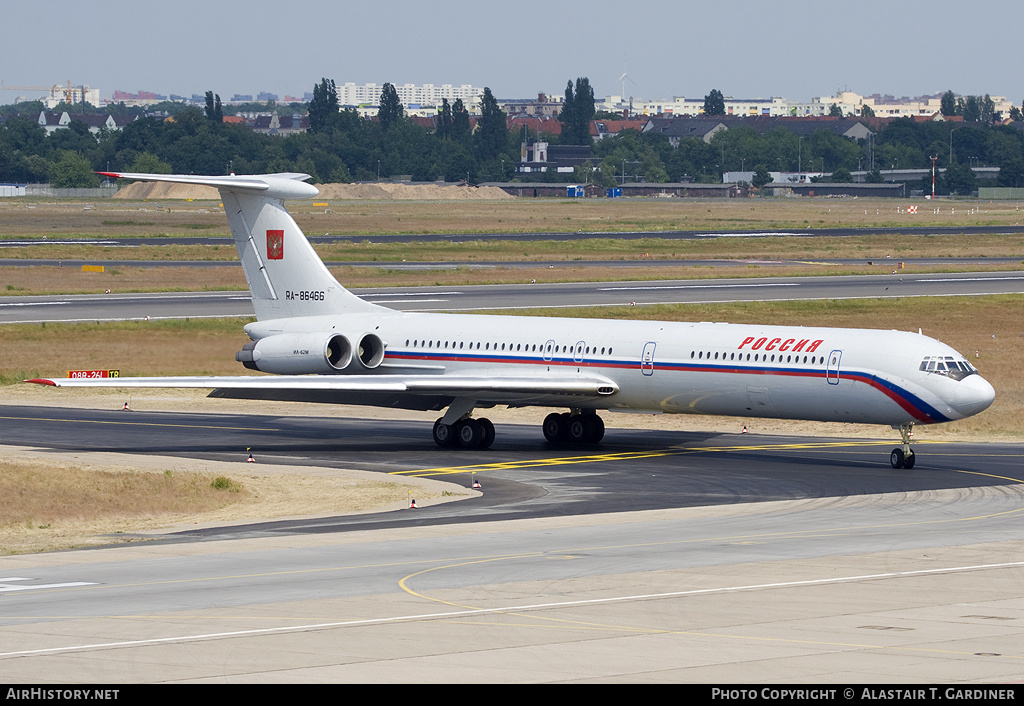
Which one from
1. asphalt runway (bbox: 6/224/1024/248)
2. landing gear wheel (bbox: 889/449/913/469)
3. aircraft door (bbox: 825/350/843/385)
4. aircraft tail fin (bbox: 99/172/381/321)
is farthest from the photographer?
asphalt runway (bbox: 6/224/1024/248)

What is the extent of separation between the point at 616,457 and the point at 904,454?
25.2ft

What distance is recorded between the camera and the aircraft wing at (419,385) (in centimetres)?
3934

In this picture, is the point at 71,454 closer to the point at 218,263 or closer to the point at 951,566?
the point at 951,566

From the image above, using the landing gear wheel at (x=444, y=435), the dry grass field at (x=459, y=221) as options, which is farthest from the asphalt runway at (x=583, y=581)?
the dry grass field at (x=459, y=221)

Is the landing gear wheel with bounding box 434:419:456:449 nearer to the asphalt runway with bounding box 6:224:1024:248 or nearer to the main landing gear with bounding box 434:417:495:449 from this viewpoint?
the main landing gear with bounding box 434:417:495:449

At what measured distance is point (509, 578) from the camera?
22.9m

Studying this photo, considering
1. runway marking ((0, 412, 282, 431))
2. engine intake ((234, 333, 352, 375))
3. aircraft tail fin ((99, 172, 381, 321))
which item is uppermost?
aircraft tail fin ((99, 172, 381, 321))

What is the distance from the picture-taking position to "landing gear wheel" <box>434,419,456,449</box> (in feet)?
137

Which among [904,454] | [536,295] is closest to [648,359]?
[904,454]

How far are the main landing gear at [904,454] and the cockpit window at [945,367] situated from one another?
1.70 meters

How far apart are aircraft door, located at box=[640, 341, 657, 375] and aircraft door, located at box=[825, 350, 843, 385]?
4875mm

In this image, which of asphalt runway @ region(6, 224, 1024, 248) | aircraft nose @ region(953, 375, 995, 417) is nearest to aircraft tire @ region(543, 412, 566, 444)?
aircraft nose @ region(953, 375, 995, 417)

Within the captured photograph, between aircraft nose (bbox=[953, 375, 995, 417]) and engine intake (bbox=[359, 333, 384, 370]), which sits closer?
aircraft nose (bbox=[953, 375, 995, 417])
